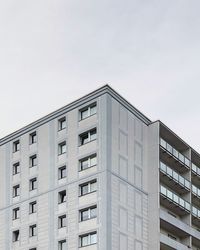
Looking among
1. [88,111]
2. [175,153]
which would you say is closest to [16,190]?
[88,111]

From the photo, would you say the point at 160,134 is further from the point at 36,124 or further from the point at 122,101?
the point at 36,124

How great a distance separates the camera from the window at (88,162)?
61.6 metres

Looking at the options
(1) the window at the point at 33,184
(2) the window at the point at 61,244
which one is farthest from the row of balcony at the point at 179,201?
(1) the window at the point at 33,184

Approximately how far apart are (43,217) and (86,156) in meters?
8.29

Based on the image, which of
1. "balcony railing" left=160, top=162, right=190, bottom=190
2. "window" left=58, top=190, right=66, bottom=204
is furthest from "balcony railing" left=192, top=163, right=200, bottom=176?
"window" left=58, top=190, right=66, bottom=204

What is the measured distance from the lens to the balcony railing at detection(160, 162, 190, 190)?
220 feet

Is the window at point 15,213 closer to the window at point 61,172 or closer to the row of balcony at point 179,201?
the window at point 61,172

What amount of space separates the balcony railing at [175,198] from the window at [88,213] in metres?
9.14

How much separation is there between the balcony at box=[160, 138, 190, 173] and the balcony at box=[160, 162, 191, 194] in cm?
136

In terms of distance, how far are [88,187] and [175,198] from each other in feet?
40.2

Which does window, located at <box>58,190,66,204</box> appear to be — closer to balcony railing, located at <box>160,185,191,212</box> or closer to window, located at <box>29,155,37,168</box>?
window, located at <box>29,155,37,168</box>

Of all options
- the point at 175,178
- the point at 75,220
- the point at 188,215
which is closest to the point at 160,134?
the point at 175,178

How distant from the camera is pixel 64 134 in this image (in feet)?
215

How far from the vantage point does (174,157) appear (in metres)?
69.6
